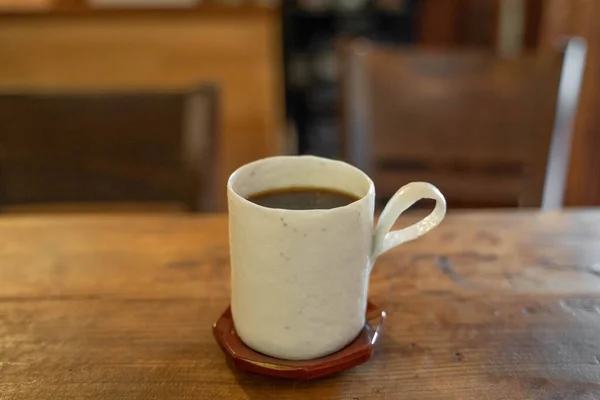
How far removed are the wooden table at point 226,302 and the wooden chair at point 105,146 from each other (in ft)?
0.52

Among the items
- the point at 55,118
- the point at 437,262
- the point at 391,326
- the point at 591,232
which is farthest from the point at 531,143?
the point at 55,118

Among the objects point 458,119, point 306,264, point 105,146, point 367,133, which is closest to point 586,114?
point 458,119

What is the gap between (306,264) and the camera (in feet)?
1.73

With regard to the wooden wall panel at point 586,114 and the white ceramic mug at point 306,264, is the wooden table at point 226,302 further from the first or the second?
the wooden wall panel at point 586,114

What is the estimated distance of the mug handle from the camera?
55cm

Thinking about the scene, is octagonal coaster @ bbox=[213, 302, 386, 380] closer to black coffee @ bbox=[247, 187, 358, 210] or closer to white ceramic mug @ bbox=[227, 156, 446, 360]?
white ceramic mug @ bbox=[227, 156, 446, 360]

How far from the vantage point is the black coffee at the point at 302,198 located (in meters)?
0.59

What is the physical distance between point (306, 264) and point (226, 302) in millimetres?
195

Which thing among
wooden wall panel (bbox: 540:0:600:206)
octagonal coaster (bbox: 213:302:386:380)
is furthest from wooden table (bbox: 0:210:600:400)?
Answer: wooden wall panel (bbox: 540:0:600:206)

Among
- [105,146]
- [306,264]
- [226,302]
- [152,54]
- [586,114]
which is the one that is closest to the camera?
[306,264]

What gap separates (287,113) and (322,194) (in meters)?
2.26

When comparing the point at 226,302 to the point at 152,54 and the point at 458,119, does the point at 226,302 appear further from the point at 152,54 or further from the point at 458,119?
the point at 152,54

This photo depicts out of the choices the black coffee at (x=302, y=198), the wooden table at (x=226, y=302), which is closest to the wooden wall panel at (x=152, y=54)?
the wooden table at (x=226, y=302)

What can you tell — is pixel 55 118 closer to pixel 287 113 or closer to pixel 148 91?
pixel 148 91
